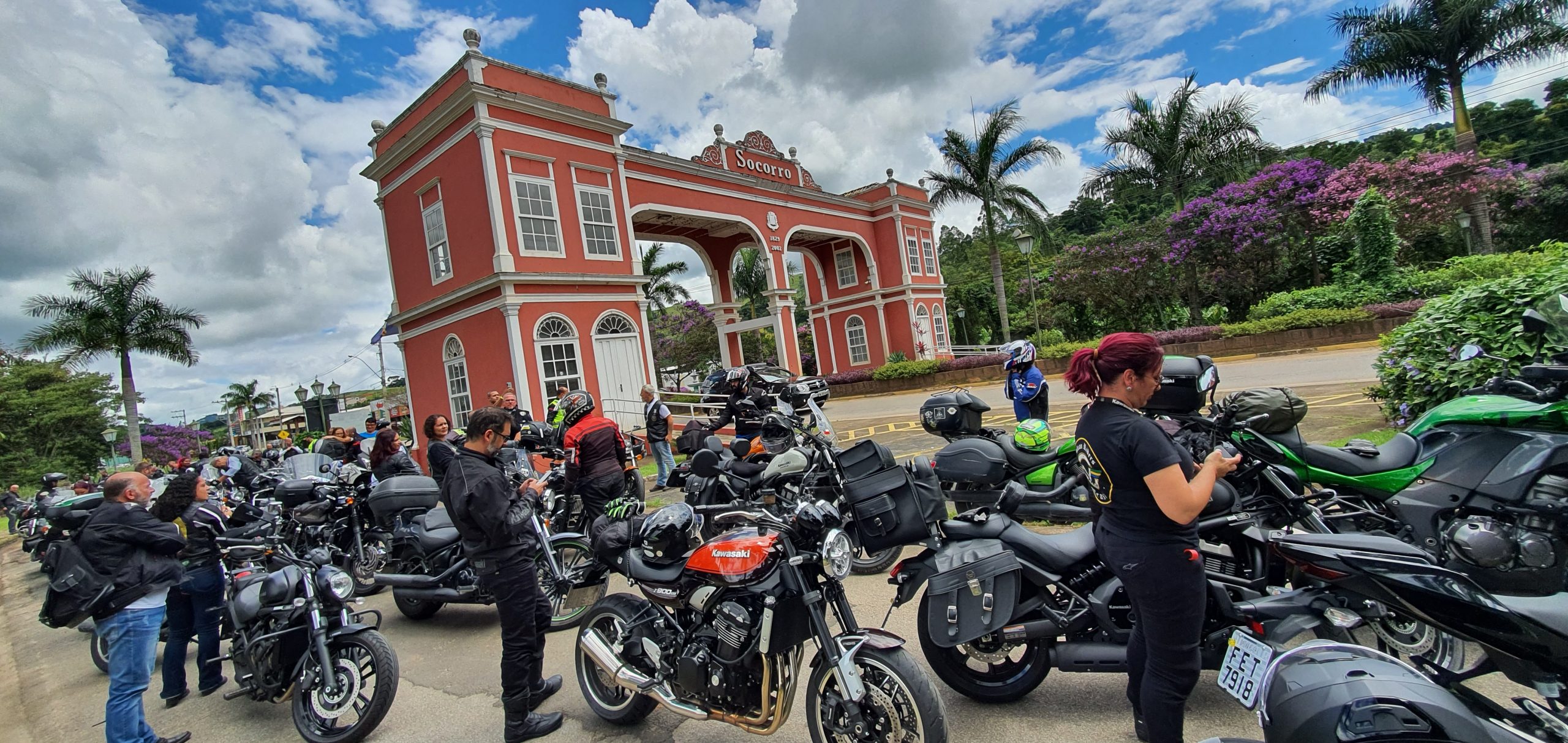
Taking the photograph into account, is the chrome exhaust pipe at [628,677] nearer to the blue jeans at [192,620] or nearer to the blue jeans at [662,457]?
the blue jeans at [192,620]

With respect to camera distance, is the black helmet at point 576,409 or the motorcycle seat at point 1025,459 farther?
the black helmet at point 576,409

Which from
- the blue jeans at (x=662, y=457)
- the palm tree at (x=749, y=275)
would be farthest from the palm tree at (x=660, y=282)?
the blue jeans at (x=662, y=457)

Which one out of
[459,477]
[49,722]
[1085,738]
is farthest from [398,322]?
[1085,738]

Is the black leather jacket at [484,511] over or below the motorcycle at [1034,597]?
over

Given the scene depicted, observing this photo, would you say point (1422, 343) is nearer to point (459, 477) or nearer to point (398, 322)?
point (459, 477)

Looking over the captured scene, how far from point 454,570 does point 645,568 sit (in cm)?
275

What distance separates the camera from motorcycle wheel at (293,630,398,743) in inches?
137

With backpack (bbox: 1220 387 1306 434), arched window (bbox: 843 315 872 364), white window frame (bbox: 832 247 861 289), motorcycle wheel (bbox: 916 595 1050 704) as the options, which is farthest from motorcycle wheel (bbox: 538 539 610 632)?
white window frame (bbox: 832 247 861 289)

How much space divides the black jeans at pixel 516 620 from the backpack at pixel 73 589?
7.89ft

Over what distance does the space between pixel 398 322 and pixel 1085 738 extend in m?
17.6

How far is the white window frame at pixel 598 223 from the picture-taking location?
14656 mm

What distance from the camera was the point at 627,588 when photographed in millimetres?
5836

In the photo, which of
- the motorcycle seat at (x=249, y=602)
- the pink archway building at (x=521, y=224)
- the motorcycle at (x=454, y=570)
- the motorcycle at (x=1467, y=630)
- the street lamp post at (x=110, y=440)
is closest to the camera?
the motorcycle at (x=1467, y=630)

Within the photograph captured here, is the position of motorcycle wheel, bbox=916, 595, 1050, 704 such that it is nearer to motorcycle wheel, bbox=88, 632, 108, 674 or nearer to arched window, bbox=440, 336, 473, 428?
motorcycle wheel, bbox=88, 632, 108, 674
